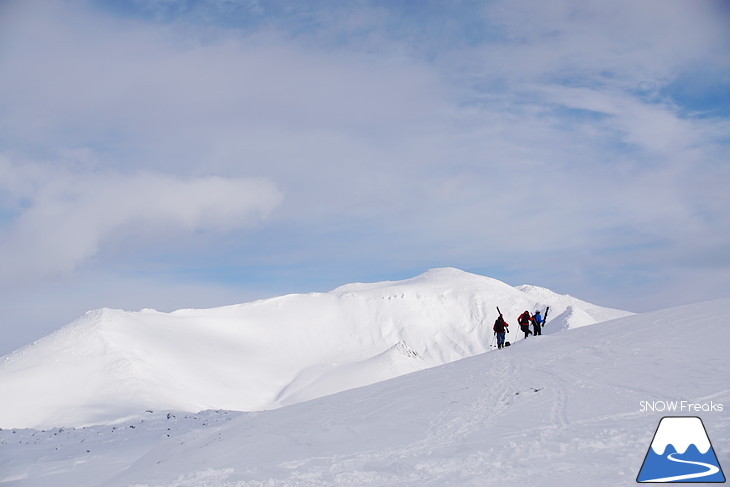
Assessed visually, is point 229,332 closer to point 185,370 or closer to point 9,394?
point 185,370

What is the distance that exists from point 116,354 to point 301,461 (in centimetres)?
6098

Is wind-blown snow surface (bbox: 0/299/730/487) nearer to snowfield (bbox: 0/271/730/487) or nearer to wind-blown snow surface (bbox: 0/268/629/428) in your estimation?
snowfield (bbox: 0/271/730/487)

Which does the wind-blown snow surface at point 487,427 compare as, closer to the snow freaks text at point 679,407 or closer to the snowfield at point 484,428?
the snowfield at point 484,428

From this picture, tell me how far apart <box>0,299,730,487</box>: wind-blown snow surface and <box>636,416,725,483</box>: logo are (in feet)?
0.58

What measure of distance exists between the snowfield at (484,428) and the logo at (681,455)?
0.19m

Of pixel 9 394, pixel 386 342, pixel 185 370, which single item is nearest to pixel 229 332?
pixel 185 370

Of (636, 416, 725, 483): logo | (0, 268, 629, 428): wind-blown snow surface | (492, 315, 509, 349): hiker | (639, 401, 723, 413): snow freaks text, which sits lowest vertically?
(636, 416, 725, 483): logo

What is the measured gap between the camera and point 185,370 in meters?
71.1

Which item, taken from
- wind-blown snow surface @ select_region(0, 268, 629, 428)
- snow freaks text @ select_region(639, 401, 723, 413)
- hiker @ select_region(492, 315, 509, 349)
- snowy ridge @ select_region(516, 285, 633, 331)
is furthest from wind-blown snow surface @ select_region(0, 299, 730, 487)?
snowy ridge @ select_region(516, 285, 633, 331)

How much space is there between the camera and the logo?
31.0 feet

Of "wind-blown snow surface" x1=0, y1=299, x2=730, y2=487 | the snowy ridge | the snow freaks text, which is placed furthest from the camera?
the snowy ridge

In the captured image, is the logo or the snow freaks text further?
the snow freaks text

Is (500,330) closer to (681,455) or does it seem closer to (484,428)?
(484,428)

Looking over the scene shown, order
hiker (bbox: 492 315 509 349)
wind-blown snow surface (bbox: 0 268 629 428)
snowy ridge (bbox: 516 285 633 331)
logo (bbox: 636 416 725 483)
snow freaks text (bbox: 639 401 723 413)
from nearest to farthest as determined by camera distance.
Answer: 1. logo (bbox: 636 416 725 483)
2. snow freaks text (bbox: 639 401 723 413)
3. hiker (bbox: 492 315 509 349)
4. wind-blown snow surface (bbox: 0 268 629 428)
5. snowy ridge (bbox: 516 285 633 331)
